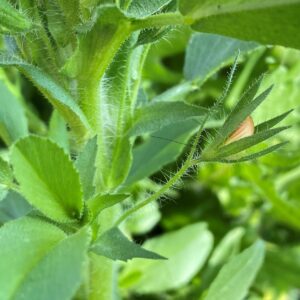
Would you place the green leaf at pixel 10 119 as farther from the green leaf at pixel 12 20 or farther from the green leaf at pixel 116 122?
the green leaf at pixel 12 20

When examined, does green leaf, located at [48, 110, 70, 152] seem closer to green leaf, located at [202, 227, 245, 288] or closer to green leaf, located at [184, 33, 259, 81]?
green leaf, located at [184, 33, 259, 81]

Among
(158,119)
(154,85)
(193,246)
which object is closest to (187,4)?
(158,119)

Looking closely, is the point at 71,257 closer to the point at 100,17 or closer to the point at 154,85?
the point at 100,17

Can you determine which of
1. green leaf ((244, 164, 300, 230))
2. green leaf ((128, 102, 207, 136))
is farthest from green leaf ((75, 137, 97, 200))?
green leaf ((244, 164, 300, 230))

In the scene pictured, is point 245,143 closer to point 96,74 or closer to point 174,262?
point 96,74

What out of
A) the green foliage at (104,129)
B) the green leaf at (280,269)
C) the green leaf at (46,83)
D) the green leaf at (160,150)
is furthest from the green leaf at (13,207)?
the green leaf at (280,269)

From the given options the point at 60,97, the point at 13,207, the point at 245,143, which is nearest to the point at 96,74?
the point at 60,97

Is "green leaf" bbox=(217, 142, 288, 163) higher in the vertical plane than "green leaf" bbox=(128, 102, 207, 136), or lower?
higher
